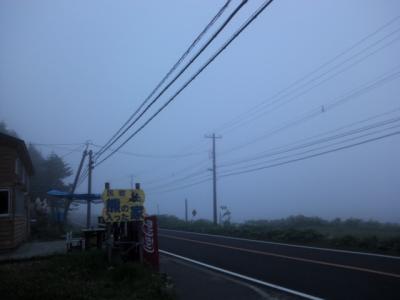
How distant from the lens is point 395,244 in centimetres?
1778

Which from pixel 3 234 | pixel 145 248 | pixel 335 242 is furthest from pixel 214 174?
pixel 145 248

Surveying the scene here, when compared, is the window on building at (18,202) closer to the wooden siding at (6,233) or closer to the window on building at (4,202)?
the window on building at (4,202)

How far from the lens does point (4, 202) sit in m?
20.0

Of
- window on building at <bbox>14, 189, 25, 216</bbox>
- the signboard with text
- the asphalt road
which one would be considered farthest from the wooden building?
the signboard with text

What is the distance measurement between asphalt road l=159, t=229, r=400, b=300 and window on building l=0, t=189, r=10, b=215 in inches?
300

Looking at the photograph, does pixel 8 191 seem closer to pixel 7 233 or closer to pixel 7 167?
pixel 7 167

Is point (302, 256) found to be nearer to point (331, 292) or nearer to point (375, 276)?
point (375, 276)

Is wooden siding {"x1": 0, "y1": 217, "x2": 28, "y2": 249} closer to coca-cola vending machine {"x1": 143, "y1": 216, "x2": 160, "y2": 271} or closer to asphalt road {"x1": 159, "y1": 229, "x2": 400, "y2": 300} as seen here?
asphalt road {"x1": 159, "y1": 229, "x2": 400, "y2": 300}

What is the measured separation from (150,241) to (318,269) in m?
4.68

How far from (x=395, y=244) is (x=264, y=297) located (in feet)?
33.5

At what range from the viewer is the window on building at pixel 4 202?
64.9ft

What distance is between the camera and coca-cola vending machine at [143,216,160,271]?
501 inches

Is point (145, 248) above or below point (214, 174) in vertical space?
below

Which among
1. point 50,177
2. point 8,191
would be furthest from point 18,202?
point 50,177
